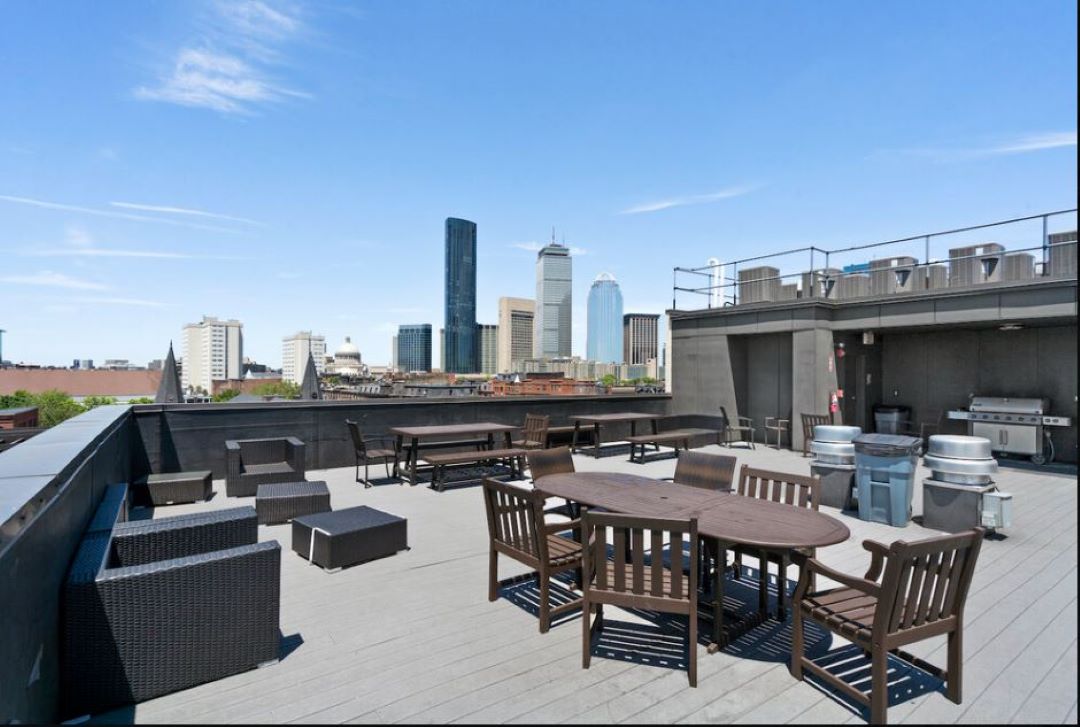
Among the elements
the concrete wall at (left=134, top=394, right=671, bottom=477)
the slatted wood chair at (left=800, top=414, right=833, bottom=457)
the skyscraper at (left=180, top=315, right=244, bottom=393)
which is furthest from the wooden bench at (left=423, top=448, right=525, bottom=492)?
the skyscraper at (left=180, top=315, right=244, bottom=393)

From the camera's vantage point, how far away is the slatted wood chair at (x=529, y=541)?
11.3 feet

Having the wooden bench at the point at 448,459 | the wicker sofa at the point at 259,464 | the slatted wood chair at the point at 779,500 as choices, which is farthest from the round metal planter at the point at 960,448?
the wicker sofa at the point at 259,464

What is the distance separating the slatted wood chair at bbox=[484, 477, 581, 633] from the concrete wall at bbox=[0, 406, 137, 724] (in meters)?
2.26

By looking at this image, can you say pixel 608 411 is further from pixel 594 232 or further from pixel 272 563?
pixel 594 232

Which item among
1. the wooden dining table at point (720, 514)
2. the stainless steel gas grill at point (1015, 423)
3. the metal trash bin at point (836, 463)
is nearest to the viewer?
the wooden dining table at point (720, 514)

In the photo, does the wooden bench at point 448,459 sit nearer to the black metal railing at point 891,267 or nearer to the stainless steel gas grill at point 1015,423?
the black metal railing at point 891,267

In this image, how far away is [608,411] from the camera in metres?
13.0

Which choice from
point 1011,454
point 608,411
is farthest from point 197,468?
point 1011,454

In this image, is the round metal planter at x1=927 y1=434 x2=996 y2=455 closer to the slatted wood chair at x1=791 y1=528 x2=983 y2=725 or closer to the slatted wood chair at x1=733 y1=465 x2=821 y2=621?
the slatted wood chair at x1=733 y1=465 x2=821 y2=621

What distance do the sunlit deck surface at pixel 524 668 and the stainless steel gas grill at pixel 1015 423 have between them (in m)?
7.58

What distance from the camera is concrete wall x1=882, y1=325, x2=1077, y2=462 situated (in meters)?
10.7

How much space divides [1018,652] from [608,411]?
32.3 ft

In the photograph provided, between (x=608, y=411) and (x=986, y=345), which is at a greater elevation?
(x=986, y=345)

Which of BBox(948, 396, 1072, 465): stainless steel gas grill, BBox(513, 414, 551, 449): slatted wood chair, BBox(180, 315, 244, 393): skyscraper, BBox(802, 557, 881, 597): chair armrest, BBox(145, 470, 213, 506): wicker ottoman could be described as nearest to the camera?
BBox(802, 557, 881, 597): chair armrest
